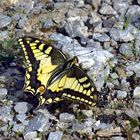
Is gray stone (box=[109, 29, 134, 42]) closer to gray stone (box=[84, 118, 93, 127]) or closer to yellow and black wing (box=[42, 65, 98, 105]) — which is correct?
yellow and black wing (box=[42, 65, 98, 105])

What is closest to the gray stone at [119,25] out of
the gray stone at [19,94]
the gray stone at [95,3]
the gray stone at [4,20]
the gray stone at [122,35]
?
the gray stone at [122,35]

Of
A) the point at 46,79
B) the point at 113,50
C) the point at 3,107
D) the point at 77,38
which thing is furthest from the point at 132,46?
the point at 3,107

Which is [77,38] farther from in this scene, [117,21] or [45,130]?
[45,130]

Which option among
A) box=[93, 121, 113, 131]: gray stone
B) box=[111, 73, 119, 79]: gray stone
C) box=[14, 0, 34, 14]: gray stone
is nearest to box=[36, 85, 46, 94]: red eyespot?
box=[93, 121, 113, 131]: gray stone

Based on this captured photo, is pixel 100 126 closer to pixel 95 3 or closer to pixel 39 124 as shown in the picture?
pixel 39 124

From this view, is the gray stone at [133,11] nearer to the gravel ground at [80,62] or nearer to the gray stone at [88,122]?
the gravel ground at [80,62]

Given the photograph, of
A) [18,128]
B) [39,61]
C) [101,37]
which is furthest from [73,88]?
[101,37]

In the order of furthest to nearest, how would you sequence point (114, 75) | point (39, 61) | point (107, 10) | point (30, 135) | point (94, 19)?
point (107, 10)
point (94, 19)
point (114, 75)
point (39, 61)
point (30, 135)
